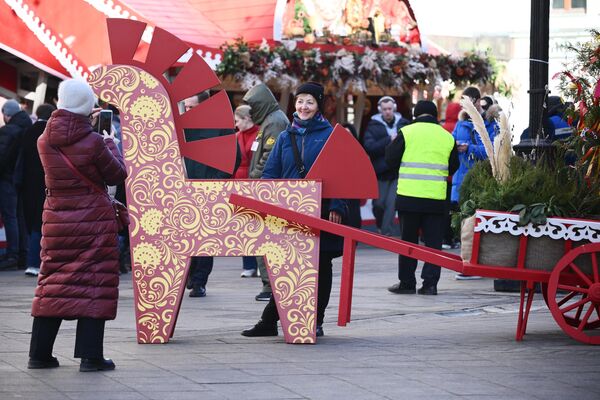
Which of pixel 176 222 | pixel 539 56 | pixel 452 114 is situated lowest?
pixel 176 222

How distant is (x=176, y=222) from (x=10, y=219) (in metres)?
7.13

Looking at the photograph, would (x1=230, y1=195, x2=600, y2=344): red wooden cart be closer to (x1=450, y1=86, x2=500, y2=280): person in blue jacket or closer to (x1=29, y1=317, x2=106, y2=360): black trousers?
(x1=29, y1=317, x2=106, y2=360): black trousers

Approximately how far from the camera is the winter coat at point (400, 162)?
12.8 meters

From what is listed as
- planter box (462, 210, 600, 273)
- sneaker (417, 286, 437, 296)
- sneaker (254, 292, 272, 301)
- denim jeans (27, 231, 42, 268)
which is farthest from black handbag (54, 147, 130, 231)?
denim jeans (27, 231, 42, 268)

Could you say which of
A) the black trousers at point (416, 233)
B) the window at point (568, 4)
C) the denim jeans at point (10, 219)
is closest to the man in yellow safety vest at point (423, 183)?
the black trousers at point (416, 233)

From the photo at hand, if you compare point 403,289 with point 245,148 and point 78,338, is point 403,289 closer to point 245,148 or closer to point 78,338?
point 245,148

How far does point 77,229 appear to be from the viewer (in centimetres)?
780

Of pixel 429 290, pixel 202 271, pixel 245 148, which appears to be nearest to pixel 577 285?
pixel 429 290

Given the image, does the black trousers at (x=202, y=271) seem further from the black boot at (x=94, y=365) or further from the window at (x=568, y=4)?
the window at (x=568, y=4)

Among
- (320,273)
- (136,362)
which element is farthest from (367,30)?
(136,362)

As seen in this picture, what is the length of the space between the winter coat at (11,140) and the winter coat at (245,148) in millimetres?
2740

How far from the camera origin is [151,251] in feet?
29.3

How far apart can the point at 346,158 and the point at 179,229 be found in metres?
1.22

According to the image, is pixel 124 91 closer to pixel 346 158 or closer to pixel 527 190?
pixel 346 158
